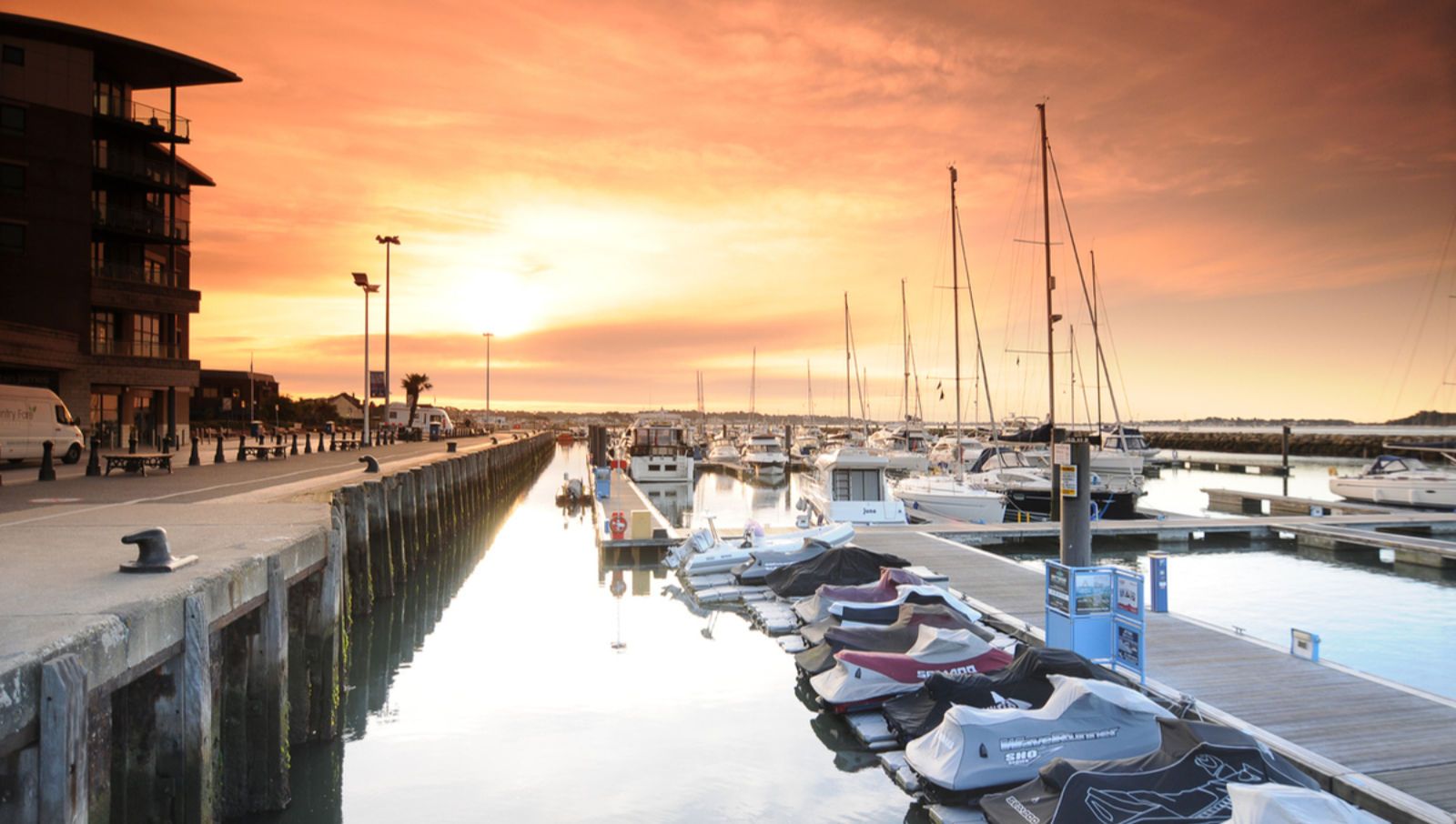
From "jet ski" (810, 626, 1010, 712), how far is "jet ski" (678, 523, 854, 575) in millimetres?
9018

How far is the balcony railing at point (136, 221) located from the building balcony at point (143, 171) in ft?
5.46

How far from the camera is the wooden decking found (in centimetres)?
831

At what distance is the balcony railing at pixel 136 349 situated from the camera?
44.2m

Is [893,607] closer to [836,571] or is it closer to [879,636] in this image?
[879,636]

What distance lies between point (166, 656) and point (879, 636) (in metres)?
9.77

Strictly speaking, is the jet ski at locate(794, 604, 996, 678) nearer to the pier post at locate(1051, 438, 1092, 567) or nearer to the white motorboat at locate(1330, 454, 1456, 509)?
the pier post at locate(1051, 438, 1092, 567)

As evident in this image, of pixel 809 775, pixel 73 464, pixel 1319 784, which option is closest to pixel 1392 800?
pixel 1319 784

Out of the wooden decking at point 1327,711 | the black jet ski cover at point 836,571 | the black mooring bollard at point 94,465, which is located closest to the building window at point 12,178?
the black mooring bollard at point 94,465

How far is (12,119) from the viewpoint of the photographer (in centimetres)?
4184

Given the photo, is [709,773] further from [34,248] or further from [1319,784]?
[34,248]

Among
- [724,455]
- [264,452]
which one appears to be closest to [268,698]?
[264,452]

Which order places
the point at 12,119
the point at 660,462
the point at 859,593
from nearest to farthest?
the point at 859,593, the point at 12,119, the point at 660,462

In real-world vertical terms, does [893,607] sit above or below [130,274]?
below

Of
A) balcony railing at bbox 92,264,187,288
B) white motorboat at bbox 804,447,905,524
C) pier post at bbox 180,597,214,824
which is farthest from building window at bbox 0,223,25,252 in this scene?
pier post at bbox 180,597,214,824
